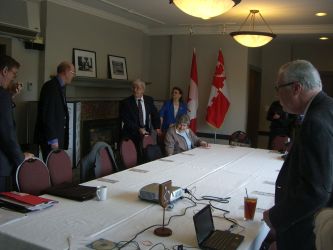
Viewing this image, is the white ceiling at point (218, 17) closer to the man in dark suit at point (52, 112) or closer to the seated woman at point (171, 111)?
the seated woman at point (171, 111)

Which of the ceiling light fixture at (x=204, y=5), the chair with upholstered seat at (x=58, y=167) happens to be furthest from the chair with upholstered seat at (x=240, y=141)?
the chair with upholstered seat at (x=58, y=167)

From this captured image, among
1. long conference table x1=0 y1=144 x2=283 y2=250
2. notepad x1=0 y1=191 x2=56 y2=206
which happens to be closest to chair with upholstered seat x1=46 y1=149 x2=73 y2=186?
long conference table x1=0 y1=144 x2=283 y2=250

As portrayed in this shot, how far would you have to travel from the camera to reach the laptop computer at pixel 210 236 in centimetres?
165

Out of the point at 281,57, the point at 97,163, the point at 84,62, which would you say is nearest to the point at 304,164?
the point at 97,163

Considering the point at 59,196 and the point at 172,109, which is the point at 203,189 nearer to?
the point at 59,196

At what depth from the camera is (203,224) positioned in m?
1.75

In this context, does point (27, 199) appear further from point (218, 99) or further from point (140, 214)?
point (218, 99)

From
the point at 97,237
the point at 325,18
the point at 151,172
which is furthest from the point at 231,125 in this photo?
the point at 97,237

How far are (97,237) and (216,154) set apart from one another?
256 centimetres

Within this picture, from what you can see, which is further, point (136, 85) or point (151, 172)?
point (136, 85)

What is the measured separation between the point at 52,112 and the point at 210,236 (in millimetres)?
2658

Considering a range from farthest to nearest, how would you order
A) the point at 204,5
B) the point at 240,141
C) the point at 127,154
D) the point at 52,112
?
1. the point at 240,141
2. the point at 52,112
3. the point at 127,154
4. the point at 204,5

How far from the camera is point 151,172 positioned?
306 cm

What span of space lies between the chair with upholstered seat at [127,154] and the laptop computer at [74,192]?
4.25 feet
